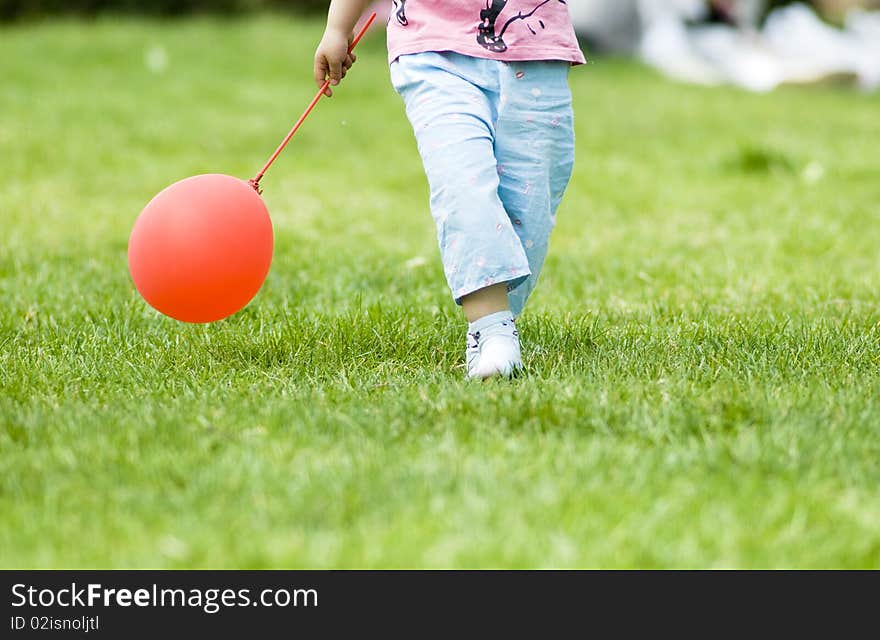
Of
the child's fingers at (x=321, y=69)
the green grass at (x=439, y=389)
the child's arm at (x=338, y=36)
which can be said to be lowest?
the green grass at (x=439, y=389)

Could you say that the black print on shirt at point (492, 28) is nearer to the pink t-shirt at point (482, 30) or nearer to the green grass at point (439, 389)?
the pink t-shirt at point (482, 30)

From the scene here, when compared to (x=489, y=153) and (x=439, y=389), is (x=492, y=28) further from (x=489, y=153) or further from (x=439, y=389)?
(x=439, y=389)

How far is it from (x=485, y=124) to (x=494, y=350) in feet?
1.77

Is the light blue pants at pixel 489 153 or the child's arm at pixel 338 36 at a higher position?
the child's arm at pixel 338 36

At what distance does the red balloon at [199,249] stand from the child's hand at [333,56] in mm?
390

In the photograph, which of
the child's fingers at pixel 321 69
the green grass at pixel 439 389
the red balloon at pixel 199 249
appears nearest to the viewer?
the green grass at pixel 439 389

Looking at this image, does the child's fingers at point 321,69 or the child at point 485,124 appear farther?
the child's fingers at point 321,69

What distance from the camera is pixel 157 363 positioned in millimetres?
2852

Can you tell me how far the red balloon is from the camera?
2.61 meters

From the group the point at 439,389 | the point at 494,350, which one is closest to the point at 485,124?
the point at 494,350

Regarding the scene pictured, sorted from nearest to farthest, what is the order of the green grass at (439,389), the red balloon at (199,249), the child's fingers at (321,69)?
the green grass at (439,389) < the red balloon at (199,249) < the child's fingers at (321,69)

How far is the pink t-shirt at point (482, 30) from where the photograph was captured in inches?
109

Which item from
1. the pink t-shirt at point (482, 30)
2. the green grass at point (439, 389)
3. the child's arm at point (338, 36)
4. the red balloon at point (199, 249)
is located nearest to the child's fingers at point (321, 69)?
the child's arm at point (338, 36)
